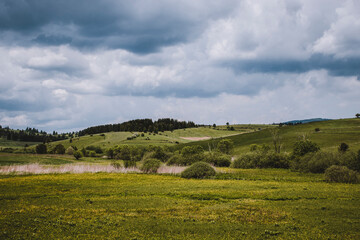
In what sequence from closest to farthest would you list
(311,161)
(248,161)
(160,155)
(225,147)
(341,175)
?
(341,175)
(311,161)
(248,161)
(160,155)
(225,147)

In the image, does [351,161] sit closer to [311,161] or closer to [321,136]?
[311,161]

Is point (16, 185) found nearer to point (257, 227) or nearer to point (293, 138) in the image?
point (257, 227)

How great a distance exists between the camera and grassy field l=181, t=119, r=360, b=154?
294 feet

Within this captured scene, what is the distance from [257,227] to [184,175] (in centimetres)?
2585

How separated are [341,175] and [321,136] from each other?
3067 inches

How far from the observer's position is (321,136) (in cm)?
10144

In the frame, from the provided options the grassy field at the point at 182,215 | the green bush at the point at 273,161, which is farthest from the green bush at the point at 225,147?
the grassy field at the point at 182,215

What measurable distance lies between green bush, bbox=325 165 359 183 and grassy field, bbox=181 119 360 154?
49980 millimetres

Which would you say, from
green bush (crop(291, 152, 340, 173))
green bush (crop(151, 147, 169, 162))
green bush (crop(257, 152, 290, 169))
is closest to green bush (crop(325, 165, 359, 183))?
green bush (crop(291, 152, 340, 173))

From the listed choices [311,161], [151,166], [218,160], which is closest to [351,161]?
[311,161]

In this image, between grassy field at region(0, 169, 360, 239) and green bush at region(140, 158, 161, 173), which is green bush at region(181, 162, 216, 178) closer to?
green bush at region(140, 158, 161, 173)

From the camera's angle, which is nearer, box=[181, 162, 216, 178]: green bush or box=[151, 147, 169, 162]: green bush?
box=[181, 162, 216, 178]: green bush

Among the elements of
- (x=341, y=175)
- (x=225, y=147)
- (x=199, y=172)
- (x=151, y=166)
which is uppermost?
(x=151, y=166)

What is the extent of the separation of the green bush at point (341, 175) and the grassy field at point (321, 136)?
164 feet
